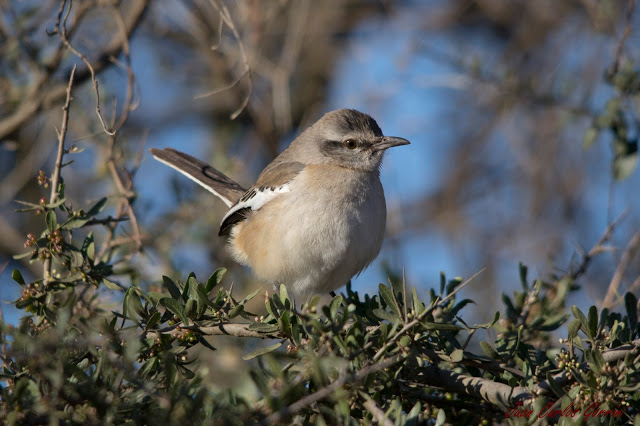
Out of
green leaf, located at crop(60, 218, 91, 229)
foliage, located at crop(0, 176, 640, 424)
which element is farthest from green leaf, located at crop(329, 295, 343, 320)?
green leaf, located at crop(60, 218, 91, 229)

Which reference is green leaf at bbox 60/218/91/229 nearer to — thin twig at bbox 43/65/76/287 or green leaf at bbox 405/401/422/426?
thin twig at bbox 43/65/76/287

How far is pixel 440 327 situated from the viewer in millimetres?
2855

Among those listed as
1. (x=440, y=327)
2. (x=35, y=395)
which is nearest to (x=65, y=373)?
(x=35, y=395)

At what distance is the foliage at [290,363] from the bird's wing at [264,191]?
6.06 ft

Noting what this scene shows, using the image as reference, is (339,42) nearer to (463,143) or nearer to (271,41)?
(271,41)

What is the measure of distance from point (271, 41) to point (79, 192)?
11.2 ft

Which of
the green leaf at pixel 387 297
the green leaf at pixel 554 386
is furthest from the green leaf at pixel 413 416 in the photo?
the green leaf at pixel 554 386

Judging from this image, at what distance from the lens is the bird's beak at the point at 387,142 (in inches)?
216

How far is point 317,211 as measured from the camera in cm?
479

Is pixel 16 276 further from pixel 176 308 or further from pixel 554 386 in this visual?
pixel 554 386

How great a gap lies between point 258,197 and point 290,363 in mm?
2828

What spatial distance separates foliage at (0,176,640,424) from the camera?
91.0 inches

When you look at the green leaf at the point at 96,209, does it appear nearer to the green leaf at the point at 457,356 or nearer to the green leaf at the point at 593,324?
the green leaf at the point at 457,356

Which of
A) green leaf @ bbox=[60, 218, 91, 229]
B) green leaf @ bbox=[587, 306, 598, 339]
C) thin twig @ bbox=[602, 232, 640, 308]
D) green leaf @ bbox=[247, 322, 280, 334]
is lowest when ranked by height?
green leaf @ bbox=[587, 306, 598, 339]
